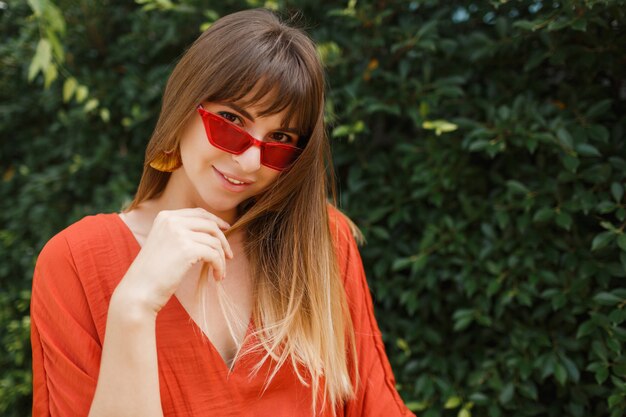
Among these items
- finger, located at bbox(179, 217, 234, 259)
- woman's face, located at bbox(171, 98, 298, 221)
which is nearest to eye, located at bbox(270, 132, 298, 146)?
woman's face, located at bbox(171, 98, 298, 221)

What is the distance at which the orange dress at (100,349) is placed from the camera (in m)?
1.44

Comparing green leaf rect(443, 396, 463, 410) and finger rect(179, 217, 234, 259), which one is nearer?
finger rect(179, 217, 234, 259)

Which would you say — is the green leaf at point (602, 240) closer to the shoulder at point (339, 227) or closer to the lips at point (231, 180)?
the shoulder at point (339, 227)

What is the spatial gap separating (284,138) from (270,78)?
17 cm

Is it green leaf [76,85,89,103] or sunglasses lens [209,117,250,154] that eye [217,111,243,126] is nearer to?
sunglasses lens [209,117,250,154]

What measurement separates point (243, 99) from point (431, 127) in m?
0.83

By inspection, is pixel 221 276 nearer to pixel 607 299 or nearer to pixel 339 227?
pixel 339 227

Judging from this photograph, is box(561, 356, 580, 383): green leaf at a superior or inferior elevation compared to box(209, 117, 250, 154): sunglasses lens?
inferior

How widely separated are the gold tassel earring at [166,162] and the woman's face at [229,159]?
2.8 inches

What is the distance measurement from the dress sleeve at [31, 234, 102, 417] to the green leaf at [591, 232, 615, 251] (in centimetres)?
140

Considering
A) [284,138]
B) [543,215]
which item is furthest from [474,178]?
[284,138]

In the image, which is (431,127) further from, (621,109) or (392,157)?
(621,109)

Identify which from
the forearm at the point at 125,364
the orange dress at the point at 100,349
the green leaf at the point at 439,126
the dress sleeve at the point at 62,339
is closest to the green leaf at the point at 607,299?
the green leaf at the point at 439,126

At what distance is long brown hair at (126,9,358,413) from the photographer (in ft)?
4.65
